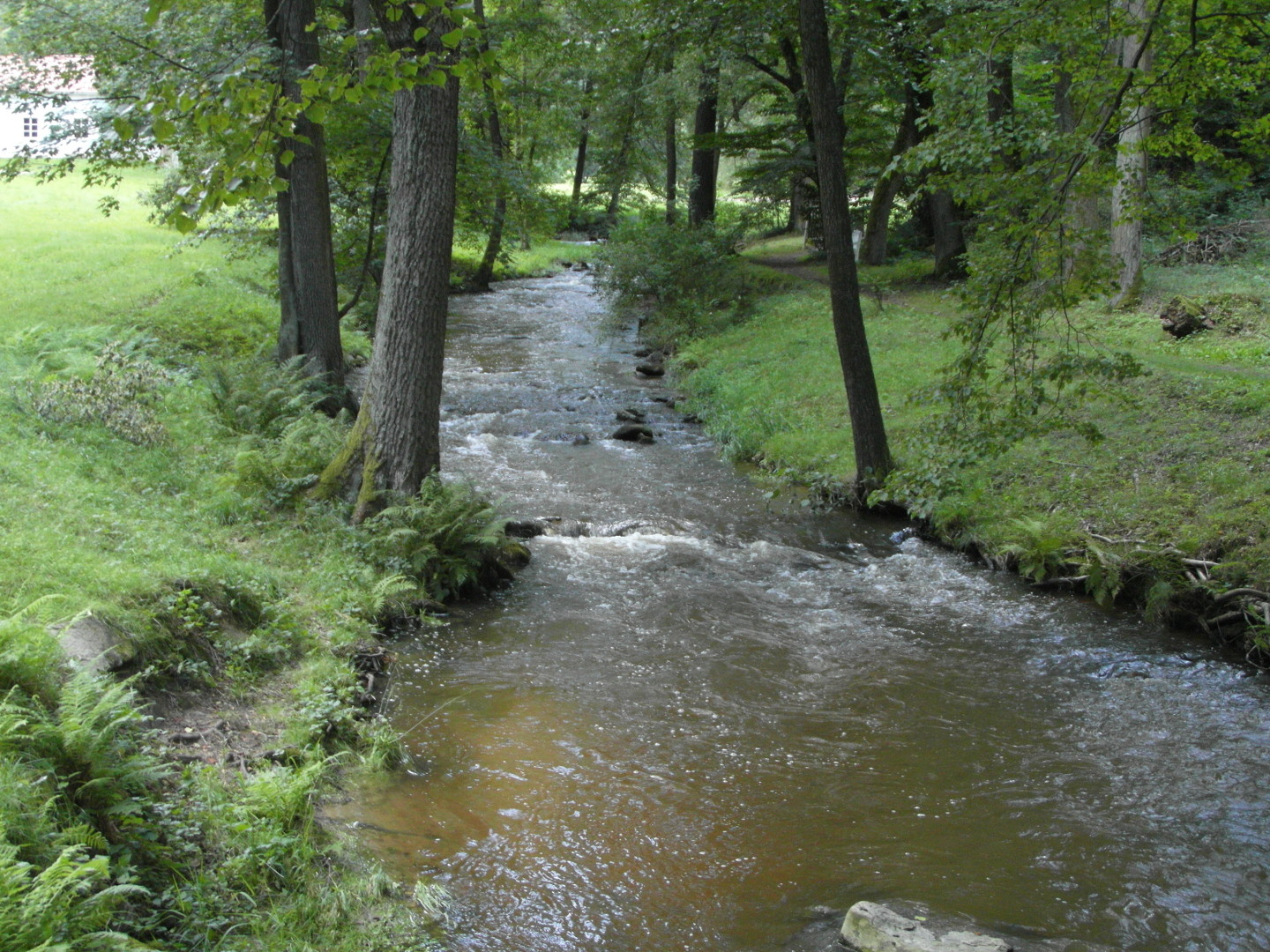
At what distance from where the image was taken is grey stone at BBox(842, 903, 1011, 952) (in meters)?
3.80

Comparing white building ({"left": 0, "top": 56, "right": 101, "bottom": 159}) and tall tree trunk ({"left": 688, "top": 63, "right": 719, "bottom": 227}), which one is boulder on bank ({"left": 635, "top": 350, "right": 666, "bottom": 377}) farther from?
white building ({"left": 0, "top": 56, "right": 101, "bottom": 159})

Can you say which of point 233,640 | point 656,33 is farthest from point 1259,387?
point 233,640

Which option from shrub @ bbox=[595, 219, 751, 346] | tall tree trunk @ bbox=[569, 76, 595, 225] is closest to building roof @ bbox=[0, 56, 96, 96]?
shrub @ bbox=[595, 219, 751, 346]

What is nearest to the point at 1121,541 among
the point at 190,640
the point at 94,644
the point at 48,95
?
the point at 190,640

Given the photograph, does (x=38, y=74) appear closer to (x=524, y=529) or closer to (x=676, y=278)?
(x=524, y=529)

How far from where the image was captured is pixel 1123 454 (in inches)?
408

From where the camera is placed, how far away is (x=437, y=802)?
499cm

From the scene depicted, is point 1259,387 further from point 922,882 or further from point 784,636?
point 922,882

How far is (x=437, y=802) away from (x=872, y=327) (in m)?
15.5

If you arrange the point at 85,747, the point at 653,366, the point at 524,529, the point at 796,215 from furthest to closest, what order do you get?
the point at 796,215
the point at 653,366
the point at 524,529
the point at 85,747

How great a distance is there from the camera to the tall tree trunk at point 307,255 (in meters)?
11.9

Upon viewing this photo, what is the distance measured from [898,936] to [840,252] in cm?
845

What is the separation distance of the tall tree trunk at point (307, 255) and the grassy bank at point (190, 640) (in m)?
0.83

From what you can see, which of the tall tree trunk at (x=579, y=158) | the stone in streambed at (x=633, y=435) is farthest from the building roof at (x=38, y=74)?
the tall tree trunk at (x=579, y=158)
